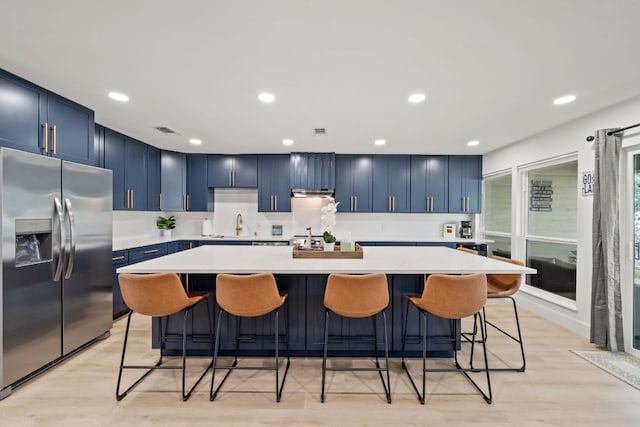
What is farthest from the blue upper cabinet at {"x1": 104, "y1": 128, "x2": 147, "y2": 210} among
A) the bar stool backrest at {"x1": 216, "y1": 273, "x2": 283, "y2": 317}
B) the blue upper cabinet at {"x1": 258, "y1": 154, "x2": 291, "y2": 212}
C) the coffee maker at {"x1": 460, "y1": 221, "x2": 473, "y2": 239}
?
the coffee maker at {"x1": 460, "y1": 221, "x2": 473, "y2": 239}

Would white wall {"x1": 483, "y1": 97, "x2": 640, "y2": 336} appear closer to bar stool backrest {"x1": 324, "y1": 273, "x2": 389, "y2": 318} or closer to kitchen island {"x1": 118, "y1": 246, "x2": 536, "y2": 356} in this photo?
kitchen island {"x1": 118, "y1": 246, "x2": 536, "y2": 356}

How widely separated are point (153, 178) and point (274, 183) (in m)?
1.98

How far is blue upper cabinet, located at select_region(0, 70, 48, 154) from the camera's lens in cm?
215

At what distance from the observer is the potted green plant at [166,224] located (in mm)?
4973

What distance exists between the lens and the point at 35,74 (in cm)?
221

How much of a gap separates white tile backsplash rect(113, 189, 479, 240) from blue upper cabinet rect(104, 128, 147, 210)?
115 centimetres

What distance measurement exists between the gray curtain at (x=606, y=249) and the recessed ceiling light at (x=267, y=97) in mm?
3252

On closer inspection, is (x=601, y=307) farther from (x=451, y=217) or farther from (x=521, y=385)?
(x=451, y=217)

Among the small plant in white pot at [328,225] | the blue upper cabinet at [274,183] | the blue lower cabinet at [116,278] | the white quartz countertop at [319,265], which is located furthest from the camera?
the blue upper cabinet at [274,183]

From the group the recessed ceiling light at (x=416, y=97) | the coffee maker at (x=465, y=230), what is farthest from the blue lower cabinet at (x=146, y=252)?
the coffee maker at (x=465, y=230)

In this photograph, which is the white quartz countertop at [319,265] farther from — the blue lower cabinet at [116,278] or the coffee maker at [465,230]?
the coffee maker at [465,230]

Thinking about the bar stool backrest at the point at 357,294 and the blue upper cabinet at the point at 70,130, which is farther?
the blue upper cabinet at the point at 70,130

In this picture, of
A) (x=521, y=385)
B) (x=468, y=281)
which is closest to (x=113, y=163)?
(x=468, y=281)

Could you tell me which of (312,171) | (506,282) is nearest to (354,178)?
(312,171)
